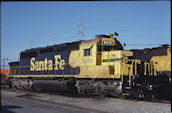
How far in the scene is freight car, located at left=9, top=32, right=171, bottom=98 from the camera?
12.9 m

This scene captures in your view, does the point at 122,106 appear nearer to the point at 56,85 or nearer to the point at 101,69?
the point at 101,69

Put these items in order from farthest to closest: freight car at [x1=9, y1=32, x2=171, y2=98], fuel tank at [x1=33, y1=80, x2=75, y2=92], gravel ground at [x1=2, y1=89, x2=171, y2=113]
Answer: fuel tank at [x1=33, y1=80, x2=75, y2=92], freight car at [x1=9, y1=32, x2=171, y2=98], gravel ground at [x1=2, y1=89, x2=171, y2=113]

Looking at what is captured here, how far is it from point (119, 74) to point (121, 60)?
0.87 meters

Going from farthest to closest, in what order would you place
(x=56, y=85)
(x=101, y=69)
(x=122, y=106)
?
(x=56, y=85) < (x=101, y=69) < (x=122, y=106)

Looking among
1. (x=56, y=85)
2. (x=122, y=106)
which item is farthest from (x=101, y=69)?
(x=56, y=85)

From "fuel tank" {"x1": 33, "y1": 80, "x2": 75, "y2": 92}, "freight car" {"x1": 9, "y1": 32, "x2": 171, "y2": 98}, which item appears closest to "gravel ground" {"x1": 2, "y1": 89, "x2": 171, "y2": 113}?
"freight car" {"x1": 9, "y1": 32, "x2": 171, "y2": 98}

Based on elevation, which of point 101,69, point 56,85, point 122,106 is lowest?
point 122,106

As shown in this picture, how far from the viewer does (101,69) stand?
13.6 meters

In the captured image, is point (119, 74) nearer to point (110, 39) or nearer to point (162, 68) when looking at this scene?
point (110, 39)

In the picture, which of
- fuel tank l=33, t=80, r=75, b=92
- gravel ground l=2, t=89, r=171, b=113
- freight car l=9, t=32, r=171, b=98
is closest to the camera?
gravel ground l=2, t=89, r=171, b=113

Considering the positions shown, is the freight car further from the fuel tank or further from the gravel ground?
the gravel ground

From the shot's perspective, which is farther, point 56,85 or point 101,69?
point 56,85

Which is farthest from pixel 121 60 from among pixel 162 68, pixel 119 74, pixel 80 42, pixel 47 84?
pixel 47 84

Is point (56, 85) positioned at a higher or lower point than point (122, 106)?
higher
